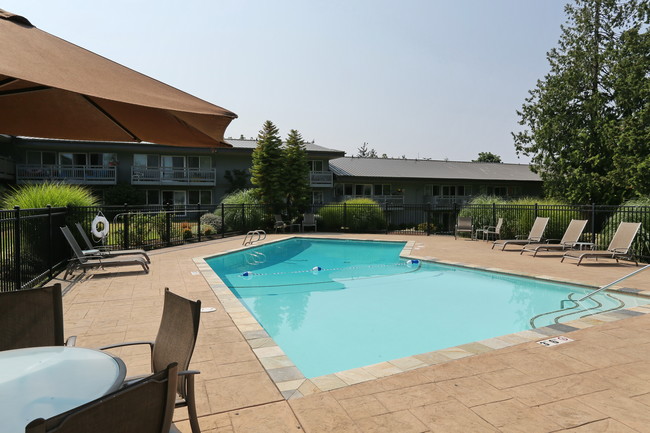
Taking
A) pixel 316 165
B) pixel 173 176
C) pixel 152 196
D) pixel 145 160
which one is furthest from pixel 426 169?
pixel 145 160

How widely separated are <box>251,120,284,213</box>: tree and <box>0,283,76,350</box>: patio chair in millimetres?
17535

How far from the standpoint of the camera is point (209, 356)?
393 cm

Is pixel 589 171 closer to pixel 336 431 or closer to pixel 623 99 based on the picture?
pixel 623 99

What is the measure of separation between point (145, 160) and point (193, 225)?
39.2 feet

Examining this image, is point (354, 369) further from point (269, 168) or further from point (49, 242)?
point (269, 168)

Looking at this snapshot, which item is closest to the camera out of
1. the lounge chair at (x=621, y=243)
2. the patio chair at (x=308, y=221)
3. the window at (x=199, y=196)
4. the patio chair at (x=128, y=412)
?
the patio chair at (x=128, y=412)

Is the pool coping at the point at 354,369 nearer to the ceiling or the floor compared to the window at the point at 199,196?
nearer to the floor

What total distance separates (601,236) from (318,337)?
1065 cm

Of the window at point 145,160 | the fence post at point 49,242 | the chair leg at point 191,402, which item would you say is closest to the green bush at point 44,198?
the fence post at point 49,242

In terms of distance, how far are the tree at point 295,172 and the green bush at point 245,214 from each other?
1694 millimetres

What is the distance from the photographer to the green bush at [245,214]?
60.6 feet

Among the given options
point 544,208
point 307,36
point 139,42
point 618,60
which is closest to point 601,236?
point 544,208

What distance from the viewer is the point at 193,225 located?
683 inches

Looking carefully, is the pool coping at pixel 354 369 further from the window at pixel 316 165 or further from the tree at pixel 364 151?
the tree at pixel 364 151
